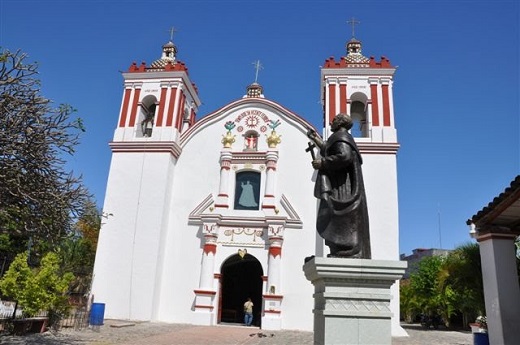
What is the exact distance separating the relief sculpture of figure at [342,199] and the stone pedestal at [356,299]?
0.26 m

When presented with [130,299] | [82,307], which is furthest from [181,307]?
[82,307]

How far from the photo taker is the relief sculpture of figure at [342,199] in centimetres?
410

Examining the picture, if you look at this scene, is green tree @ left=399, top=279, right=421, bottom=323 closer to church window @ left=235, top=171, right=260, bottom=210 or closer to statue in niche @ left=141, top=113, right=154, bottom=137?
church window @ left=235, top=171, right=260, bottom=210

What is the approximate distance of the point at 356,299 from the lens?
149 inches

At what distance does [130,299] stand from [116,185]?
469 cm

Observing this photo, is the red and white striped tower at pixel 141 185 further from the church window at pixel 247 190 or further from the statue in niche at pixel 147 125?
the church window at pixel 247 190

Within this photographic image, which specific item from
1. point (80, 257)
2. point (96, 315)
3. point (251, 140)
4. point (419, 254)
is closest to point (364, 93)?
point (251, 140)

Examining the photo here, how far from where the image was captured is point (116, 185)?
678 inches

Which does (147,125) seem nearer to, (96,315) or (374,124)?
(96,315)

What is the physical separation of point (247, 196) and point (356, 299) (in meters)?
13.6

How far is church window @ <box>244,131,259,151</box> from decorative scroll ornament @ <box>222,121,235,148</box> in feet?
1.87

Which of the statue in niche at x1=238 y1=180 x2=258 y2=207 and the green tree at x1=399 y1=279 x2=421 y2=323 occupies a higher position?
the statue in niche at x1=238 y1=180 x2=258 y2=207

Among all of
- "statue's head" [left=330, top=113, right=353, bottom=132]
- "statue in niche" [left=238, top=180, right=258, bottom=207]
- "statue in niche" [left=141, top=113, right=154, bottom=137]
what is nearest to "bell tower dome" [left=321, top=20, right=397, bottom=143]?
"statue in niche" [left=238, top=180, right=258, bottom=207]

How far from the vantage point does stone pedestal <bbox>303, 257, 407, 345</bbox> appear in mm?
3680
